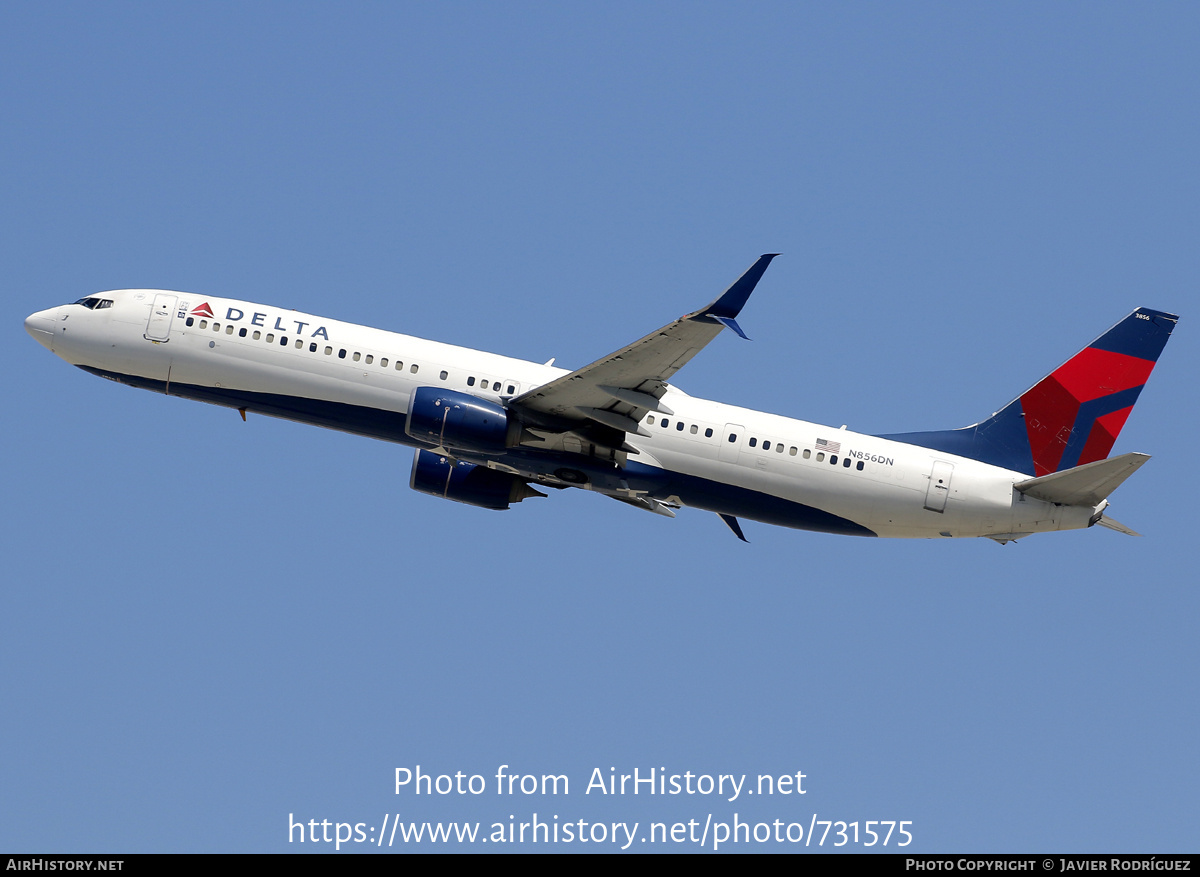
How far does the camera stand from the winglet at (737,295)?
3306cm

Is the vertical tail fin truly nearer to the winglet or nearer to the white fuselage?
the white fuselage

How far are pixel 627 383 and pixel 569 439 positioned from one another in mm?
3028

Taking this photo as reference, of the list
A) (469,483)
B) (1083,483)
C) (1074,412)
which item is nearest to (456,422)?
(469,483)

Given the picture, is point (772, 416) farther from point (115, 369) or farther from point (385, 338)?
point (115, 369)

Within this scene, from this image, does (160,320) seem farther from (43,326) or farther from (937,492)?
(937,492)

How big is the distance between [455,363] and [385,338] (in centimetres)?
245

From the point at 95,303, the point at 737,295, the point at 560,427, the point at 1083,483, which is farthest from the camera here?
the point at 95,303

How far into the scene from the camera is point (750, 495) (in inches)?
1577

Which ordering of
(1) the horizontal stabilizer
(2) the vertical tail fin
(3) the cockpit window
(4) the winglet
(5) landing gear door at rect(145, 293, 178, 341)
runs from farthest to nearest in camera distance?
1. (2) the vertical tail fin
2. (3) the cockpit window
3. (5) landing gear door at rect(145, 293, 178, 341)
4. (1) the horizontal stabilizer
5. (4) the winglet

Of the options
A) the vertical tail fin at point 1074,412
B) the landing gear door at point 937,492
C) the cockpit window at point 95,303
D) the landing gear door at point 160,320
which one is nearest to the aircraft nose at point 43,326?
the cockpit window at point 95,303

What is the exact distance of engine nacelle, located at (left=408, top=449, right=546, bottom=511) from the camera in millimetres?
43562

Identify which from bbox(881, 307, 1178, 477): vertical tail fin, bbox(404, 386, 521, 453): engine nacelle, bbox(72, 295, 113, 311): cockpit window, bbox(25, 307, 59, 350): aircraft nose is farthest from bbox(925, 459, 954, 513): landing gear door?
bbox(25, 307, 59, 350): aircraft nose

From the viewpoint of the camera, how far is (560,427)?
3919 cm

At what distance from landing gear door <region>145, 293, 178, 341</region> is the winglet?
17.7 metres
